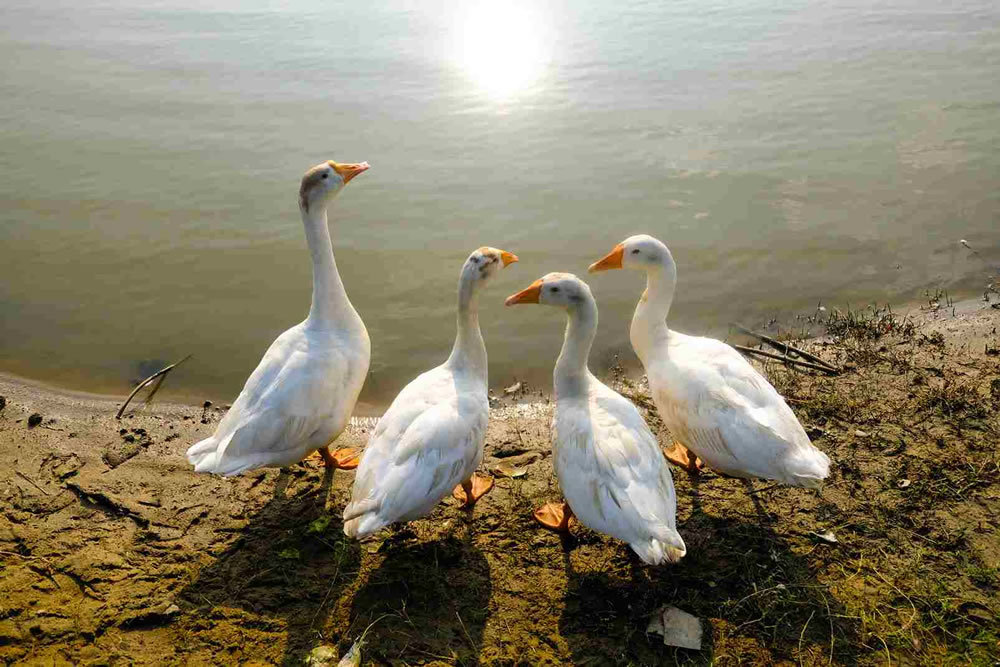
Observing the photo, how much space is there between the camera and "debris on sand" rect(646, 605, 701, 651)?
379cm

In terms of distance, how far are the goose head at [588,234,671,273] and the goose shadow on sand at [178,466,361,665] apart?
2658mm

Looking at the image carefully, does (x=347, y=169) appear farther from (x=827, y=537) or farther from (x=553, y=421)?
(x=827, y=537)

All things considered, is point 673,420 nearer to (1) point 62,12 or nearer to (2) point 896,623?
(2) point 896,623

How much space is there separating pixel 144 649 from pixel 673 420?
341cm

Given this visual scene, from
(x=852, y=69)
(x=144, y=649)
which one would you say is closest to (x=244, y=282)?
(x=144, y=649)

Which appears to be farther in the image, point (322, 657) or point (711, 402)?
point (711, 402)

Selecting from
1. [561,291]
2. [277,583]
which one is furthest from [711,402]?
[277,583]

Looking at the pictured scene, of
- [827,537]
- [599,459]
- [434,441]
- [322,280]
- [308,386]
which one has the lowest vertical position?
[827,537]

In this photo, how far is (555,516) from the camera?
184 inches

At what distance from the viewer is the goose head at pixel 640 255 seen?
541cm

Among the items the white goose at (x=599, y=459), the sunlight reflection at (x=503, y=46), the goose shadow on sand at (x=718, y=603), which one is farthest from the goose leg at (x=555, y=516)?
the sunlight reflection at (x=503, y=46)

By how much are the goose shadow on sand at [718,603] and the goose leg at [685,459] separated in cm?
61

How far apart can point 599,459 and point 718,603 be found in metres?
1.02

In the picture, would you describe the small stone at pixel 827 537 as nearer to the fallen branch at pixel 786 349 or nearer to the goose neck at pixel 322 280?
the fallen branch at pixel 786 349
